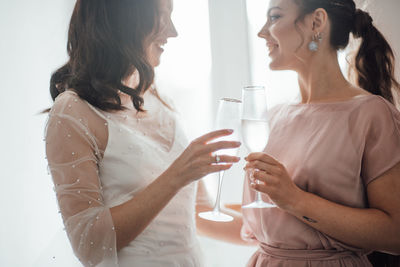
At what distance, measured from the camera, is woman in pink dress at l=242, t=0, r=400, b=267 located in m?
1.02

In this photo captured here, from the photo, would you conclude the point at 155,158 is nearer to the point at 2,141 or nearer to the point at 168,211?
the point at 168,211

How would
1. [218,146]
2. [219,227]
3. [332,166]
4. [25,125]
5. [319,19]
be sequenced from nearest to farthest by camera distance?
[218,146] → [332,166] → [319,19] → [219,227] → [25,125]

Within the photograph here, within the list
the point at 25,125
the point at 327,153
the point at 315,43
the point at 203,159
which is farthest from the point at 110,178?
the point at 25,125

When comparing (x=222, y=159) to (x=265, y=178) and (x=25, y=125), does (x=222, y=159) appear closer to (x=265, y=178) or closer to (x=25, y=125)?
(x=265, y=178)

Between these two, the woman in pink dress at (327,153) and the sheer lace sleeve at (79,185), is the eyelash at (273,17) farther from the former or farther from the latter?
the sheer lace sleeve at (79,185)

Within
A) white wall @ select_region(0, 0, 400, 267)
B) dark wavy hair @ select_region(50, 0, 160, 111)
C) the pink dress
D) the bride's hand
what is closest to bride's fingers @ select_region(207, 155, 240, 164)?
the bride's hand

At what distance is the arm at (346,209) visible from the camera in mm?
1005

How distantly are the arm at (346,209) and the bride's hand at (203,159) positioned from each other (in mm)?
80

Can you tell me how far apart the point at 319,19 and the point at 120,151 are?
0.71 metres

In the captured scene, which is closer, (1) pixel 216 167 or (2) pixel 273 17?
(1) pixel 216 167

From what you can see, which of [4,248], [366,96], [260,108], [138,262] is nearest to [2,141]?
[4,248]

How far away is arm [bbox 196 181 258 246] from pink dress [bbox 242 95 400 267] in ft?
0.72

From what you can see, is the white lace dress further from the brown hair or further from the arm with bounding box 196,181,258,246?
the brown hair

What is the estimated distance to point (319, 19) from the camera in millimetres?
1208
